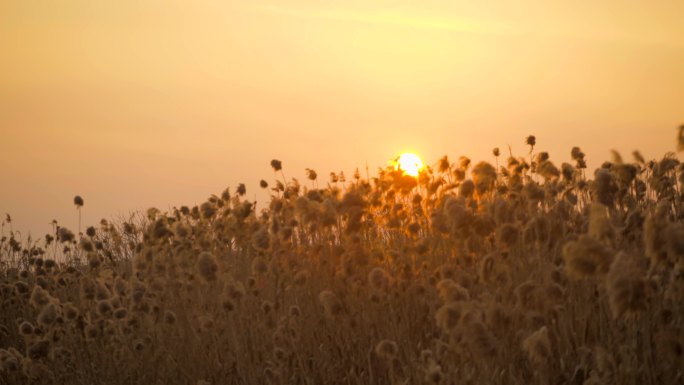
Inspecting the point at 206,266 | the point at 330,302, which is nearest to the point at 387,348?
the point at 330,302

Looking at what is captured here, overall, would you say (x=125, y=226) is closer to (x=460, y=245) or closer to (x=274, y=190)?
(x=274, y=190)

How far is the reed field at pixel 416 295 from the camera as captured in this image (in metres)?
3.75

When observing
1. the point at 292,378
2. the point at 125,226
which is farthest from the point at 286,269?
the point at 125,226

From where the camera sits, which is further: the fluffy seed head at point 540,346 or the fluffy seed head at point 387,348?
the fluffy seed head at point 387,348

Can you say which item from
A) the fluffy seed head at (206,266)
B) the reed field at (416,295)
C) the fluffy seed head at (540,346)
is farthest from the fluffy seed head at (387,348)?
the fluffy seed head at (206,266)

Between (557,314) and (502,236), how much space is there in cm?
51

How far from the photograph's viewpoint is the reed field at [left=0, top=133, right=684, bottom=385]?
3.75 m

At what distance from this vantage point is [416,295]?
5988 mm

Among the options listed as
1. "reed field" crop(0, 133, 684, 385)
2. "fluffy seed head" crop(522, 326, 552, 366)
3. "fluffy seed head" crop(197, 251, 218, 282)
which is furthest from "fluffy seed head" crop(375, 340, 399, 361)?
"fluffy seed head" crop(197, 251, 218, 282)

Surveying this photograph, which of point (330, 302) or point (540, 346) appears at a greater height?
point (330, 302)

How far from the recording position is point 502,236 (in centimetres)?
476

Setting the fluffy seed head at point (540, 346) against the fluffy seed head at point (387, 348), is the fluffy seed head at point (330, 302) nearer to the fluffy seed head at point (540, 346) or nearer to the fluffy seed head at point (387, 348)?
the fluffy seed head at point (387, 348)

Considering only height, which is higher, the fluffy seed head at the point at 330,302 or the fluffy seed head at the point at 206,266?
the fluffy seed head at the point at 206,266

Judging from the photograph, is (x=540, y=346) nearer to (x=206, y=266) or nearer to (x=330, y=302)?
(x=330, y=302)
